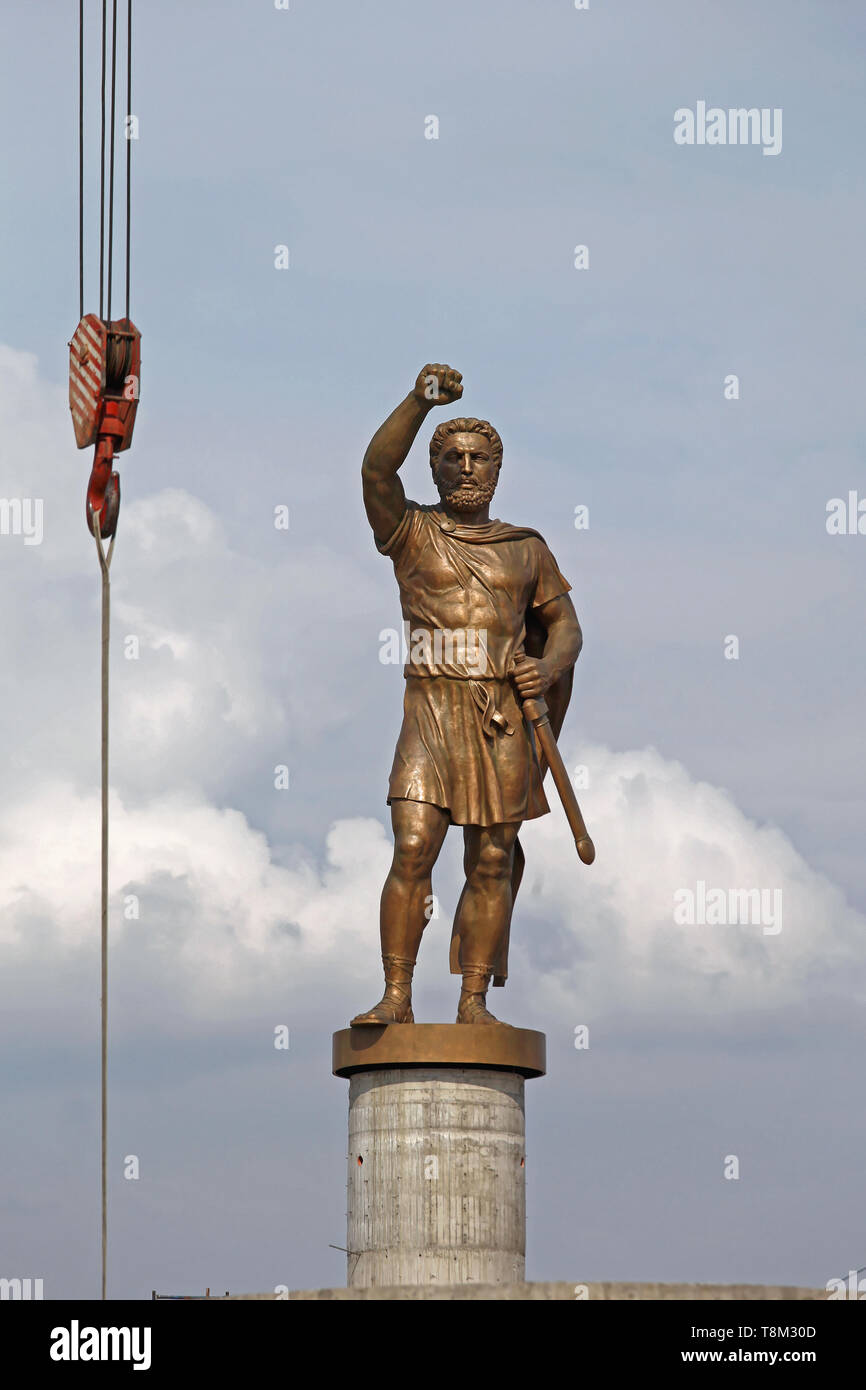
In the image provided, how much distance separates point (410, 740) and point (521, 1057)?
238 cm

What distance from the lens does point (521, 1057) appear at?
16031mm

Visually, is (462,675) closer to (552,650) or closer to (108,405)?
(552,650)

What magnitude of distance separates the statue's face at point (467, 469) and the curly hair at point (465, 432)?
0.03m

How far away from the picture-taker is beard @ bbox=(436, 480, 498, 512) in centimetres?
1686

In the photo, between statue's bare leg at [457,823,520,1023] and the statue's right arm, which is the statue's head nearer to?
the statue's right arm

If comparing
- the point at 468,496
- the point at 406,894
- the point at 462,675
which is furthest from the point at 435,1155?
the point at 468,496

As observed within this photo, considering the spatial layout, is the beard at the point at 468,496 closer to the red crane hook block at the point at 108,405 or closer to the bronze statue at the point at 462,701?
the bronze statue at the point at 462,701

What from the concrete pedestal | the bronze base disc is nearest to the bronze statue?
the bronze base disc

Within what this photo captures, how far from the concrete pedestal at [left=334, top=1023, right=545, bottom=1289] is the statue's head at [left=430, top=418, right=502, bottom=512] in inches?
151

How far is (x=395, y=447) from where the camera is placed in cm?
1627

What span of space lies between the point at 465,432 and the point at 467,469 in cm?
27
